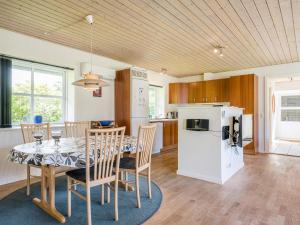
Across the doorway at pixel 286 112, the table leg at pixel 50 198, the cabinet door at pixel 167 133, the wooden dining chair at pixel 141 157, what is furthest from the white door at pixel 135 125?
the doorway at pixel 286 112

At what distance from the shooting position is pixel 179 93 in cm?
662

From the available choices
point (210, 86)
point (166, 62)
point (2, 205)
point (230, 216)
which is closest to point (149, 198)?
point (230, 216)

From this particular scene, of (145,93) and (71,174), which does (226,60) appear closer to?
(145,93)

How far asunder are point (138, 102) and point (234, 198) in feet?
9.77

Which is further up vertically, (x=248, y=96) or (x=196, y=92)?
(x=196, y=92)

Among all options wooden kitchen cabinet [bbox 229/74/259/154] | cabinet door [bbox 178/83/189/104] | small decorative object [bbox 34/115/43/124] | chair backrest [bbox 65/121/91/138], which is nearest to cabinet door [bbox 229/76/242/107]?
wooden kitchen cabinet [bbox 229/74/259/154]

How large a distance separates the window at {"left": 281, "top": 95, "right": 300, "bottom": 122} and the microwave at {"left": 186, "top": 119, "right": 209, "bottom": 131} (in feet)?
23.4

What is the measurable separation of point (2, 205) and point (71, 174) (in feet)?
3.46

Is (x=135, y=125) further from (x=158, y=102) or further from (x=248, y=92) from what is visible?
(x=248, y=92)

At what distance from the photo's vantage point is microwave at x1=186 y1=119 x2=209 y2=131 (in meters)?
3.20

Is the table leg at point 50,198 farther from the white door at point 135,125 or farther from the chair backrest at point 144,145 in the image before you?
the white door at point 135,125

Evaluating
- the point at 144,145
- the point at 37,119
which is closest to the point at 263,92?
the point at 144,145

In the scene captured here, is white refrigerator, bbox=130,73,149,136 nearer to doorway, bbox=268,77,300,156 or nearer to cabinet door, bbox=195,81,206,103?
cabinet door, bbox=195,81,206,103

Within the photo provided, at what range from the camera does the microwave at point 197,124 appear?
3.20 meters
